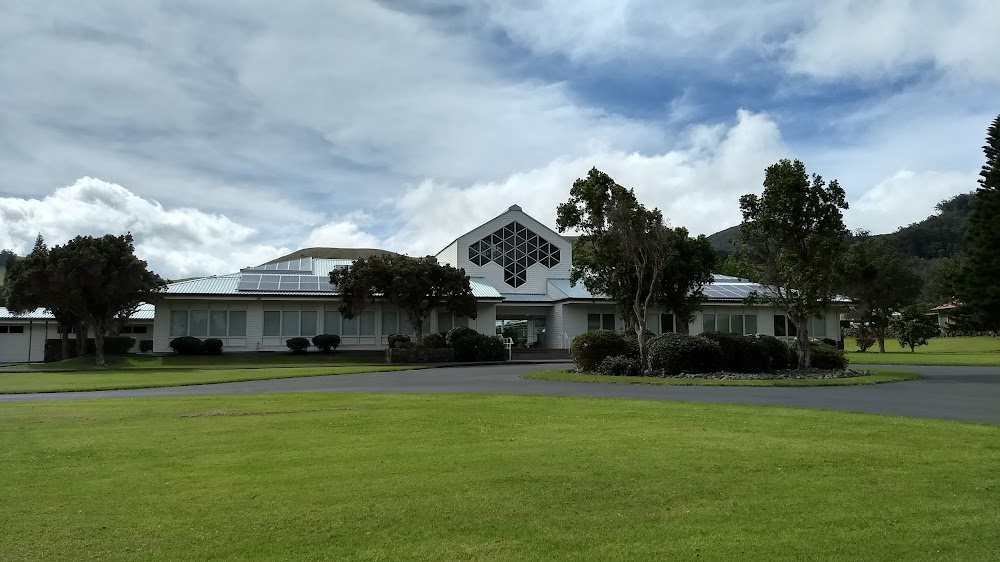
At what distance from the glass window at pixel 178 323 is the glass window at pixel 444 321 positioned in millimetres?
14648

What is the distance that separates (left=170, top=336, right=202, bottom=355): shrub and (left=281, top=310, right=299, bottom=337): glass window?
4.80 m

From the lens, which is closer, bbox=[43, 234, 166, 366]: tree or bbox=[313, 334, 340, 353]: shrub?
bbox=[43, 234, 166, 366]: tree

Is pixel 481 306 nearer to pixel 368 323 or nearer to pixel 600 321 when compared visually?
pixel 368 323

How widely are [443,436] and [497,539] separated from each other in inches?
169

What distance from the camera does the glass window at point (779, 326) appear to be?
4831 centimetres

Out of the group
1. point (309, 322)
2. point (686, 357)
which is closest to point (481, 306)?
point (309, 322)

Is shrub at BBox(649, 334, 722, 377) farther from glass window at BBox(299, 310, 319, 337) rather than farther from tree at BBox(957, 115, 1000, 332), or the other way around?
tree at BBox(957, 115, 1000, 332)

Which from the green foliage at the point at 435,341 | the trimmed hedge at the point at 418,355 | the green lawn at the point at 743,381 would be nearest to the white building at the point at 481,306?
the green foliage at the point at 435,341

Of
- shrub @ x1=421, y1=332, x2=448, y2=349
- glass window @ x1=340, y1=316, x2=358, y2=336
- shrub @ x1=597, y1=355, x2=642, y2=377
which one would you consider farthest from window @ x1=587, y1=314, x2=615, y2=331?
shrub @ x1=597, y1=355, x2=642, y2=377

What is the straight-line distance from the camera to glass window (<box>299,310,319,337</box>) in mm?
41250

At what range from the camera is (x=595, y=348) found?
25109 millimetres

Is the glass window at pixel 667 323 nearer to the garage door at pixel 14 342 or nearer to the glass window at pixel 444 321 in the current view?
the glass window at pixel 444 321

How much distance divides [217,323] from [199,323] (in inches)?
37.3

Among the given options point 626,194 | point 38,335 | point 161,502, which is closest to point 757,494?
point 161,502
